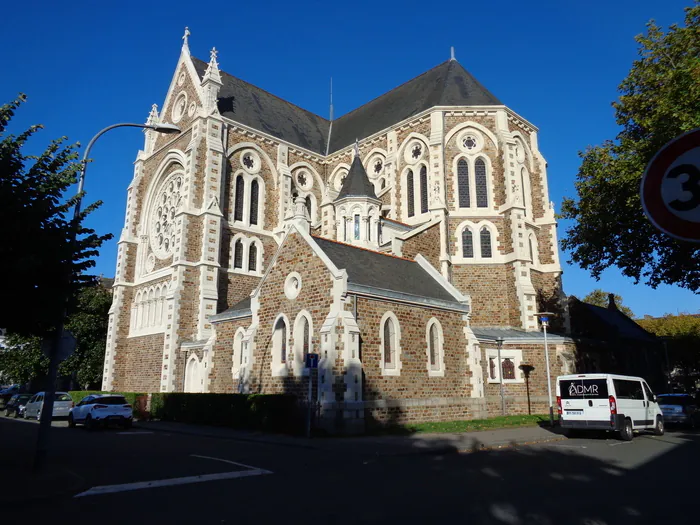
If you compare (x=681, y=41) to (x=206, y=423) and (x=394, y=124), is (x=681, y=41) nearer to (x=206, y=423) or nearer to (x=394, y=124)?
(x=394, y=124)

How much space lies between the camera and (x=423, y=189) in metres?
32.0

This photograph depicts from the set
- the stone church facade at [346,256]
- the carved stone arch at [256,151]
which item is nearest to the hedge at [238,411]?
the stone church facade at [346,256]

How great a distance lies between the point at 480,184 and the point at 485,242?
12.2ft

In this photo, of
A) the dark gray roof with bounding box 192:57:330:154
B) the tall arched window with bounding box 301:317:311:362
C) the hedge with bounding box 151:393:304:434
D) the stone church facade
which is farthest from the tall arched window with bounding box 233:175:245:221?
the tall arched window with bounding box 301:317:311:362

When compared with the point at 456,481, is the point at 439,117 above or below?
above

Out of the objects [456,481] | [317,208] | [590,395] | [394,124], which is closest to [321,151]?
[317,208]

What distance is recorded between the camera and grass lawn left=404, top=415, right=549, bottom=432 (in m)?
17.3

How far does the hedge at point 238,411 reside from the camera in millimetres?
17203

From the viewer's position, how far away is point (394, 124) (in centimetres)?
3481

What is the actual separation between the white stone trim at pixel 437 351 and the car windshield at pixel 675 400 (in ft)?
30.2

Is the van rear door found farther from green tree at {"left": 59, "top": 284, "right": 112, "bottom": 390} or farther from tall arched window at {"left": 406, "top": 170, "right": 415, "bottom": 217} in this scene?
green tree at {"left": 59, "top": 284, "right": 112, "bottom": 390}

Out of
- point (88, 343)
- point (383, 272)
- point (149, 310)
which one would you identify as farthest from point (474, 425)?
point (88, 343)

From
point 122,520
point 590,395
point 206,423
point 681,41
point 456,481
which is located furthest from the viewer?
point 206,423

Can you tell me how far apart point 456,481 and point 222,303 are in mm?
23210
